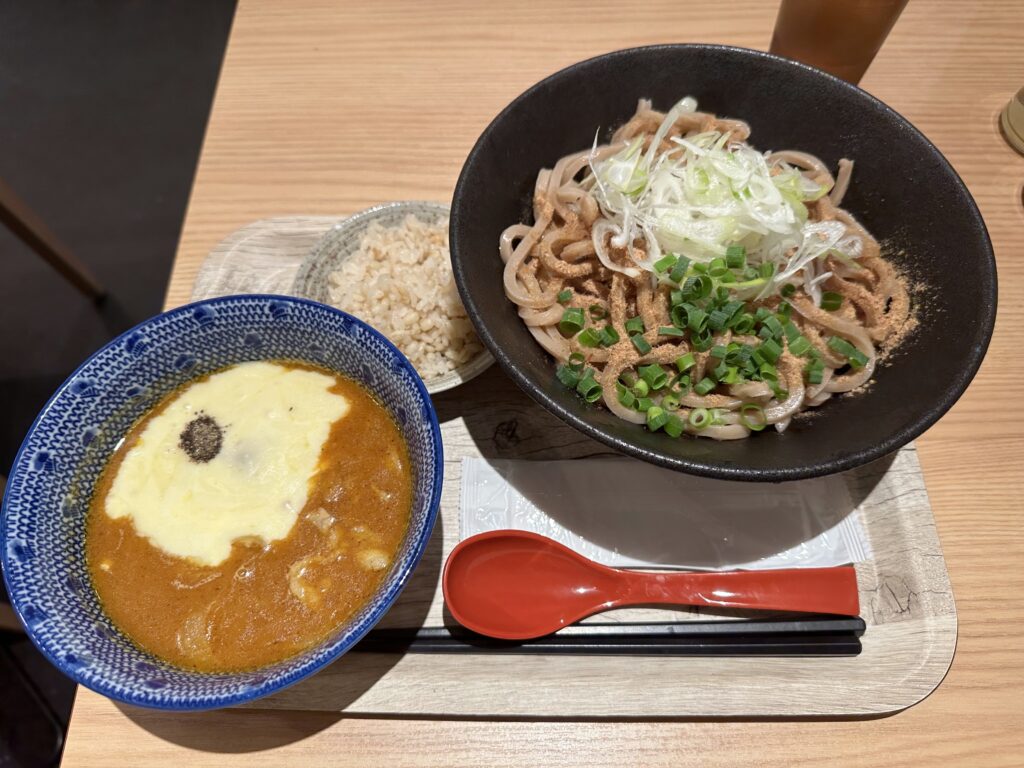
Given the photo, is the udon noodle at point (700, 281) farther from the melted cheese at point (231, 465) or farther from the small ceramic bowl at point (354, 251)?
the melted cheese at point (231, 465)

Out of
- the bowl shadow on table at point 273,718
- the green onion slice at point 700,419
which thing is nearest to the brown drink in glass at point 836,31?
the green onion slice at point 700,419

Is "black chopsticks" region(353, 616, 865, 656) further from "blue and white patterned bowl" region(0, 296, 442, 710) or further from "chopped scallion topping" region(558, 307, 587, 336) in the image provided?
"chopped scallion topping" region(558, 307, 587, 336)

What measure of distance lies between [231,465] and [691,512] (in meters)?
0.90

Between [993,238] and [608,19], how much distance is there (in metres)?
1.31

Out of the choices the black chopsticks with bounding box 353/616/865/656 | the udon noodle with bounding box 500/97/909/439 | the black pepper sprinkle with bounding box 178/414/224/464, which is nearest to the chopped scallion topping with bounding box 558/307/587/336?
the udon noodle with bounding box 500/97/909/439

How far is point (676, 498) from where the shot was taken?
1.33 meters

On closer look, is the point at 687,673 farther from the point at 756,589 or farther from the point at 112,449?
the point at 112,449

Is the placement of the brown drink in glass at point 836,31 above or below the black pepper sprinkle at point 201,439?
above

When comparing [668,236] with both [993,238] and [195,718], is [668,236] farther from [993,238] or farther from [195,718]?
→ [195,718]

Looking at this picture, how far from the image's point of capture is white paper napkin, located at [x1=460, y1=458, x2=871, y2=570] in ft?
4.22

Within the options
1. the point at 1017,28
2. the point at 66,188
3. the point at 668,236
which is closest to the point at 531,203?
the point at 668,236

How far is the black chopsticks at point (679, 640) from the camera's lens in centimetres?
116

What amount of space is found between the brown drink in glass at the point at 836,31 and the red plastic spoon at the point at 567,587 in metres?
1.41

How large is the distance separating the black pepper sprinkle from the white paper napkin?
19.4 inches
